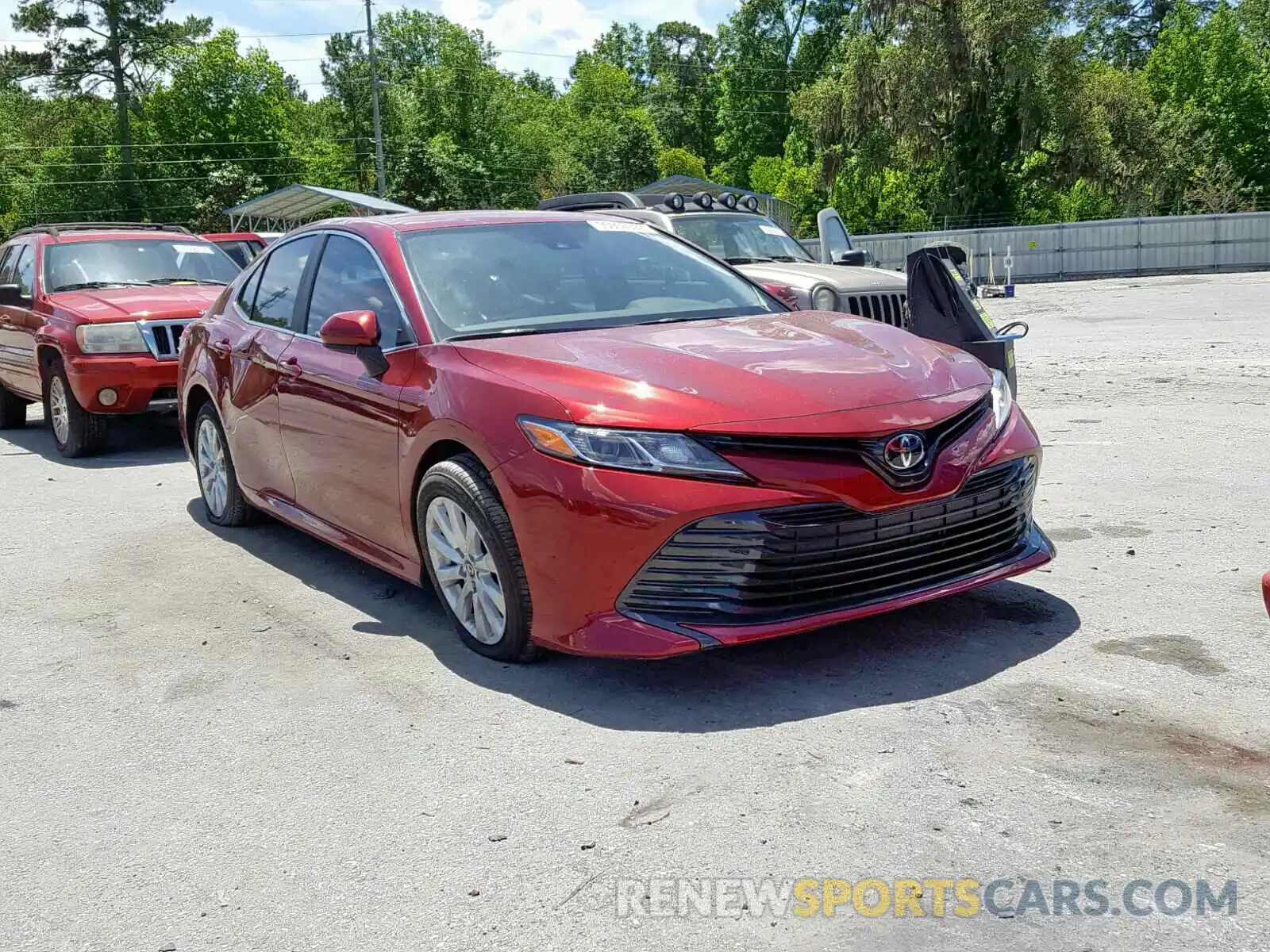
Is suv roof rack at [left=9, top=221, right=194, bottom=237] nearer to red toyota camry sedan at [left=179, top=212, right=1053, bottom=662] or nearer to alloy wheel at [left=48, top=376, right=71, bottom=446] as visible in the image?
alloy wheel at [left=48, top=376, right=71, bottom=446]

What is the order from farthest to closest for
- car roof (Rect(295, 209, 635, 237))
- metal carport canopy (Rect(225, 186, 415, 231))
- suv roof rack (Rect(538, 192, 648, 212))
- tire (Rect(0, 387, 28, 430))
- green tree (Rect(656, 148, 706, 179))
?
green tree (Rect(656, 148, 706, 179)) → metal carport canopy (Rect(225, 186, 415, 231)) → suv roof rack (Rect(538, 192, 648, 212)) → tire (Rect(0, 387, 28, 430)) → car roof (Rect(295, 209, 635, 237))

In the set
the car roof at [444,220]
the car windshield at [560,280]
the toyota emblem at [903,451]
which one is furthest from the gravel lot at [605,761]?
the car roof at [444,220]

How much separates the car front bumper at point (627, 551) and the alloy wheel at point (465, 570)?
0.86 ft

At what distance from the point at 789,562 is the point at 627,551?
506mm

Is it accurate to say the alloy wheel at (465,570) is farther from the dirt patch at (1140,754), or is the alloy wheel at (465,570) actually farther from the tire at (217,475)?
the tire at (217,475)

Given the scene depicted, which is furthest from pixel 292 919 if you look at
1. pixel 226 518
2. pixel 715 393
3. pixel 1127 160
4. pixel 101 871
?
pixel 1127 160

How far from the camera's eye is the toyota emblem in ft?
13.3

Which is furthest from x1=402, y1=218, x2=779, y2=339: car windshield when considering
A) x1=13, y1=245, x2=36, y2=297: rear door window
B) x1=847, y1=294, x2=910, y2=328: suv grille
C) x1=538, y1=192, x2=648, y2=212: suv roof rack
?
x1=538, y1=192, x2=648, y2=212: suv roof rack

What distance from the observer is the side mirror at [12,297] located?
33.6 feet

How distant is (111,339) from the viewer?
9602 mm

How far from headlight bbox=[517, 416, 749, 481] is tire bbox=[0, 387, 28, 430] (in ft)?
31.5

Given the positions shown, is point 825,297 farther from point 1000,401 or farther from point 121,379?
point 1000,401

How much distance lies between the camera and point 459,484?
14.5 feet

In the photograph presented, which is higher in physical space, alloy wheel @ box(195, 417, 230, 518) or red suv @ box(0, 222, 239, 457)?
red suv @ box(0, 222, 239, 457)
